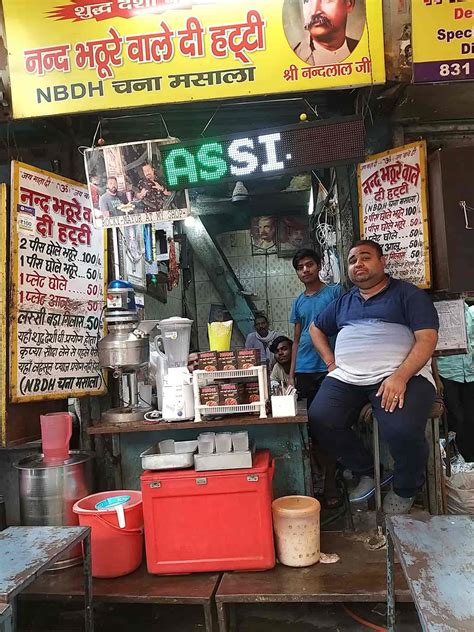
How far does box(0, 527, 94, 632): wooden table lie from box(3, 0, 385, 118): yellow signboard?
2.59 metres

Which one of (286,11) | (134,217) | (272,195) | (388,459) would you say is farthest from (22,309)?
(272,195)

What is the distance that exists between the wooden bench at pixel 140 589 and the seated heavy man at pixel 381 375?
117cm

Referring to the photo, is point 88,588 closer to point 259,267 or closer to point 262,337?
point 262,337

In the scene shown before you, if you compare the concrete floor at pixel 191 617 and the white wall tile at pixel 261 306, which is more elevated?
the white wall tile at pixel 261 306

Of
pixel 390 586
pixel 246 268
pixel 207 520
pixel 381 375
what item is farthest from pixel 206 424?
pixel 246 268

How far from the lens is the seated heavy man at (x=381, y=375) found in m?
3.05

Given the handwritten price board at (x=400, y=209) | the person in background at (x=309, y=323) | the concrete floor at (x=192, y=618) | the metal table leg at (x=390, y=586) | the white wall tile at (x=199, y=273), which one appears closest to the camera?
the metal table leg at (x=390, y=586)

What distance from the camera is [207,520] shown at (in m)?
2.86

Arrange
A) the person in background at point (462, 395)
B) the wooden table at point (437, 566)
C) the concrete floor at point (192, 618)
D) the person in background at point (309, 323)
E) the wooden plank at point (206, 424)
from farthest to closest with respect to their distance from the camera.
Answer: the person in background at point (462, 395) < the person in background at point (309, 323) < the wooden plank at point (206, 424) < the concrete floor at point (192, 618) < the wooden table at point (437, 566)

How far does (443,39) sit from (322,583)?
3.26 meters

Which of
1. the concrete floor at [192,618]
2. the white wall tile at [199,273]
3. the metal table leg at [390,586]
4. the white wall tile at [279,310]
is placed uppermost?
the white wall tile at [199,273]

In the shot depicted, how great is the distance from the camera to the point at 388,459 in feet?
12.8

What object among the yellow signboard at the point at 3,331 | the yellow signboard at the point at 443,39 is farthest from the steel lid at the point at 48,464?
the yellow signboard at the point at 443,39

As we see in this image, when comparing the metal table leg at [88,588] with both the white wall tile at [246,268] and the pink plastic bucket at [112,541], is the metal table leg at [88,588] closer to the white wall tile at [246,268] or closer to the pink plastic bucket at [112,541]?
the pink plastic bucket at [112,541]
